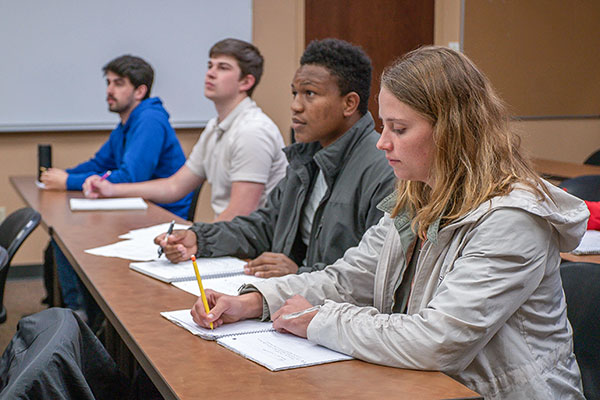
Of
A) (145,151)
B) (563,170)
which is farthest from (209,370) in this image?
(563,170)

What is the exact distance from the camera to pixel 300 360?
1.33 meters

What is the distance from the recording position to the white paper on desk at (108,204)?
3293 mm

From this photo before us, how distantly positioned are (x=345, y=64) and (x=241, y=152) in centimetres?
103

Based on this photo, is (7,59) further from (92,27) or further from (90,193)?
(90,193)

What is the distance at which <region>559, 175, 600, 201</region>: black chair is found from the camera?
302cm

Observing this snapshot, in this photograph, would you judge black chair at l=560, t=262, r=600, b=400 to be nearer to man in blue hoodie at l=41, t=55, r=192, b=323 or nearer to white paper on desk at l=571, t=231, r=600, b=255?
white paper on desk at l=571, t=231, r=600, b=255

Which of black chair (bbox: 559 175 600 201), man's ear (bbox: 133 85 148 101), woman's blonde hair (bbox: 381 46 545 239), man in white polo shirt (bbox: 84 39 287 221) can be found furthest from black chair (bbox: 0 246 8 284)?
black chair (bbox: 559 175 600 201)

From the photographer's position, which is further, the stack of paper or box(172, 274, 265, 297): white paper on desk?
the stack of paper

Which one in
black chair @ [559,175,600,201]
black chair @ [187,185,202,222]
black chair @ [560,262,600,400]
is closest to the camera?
black chair @ [560,262,600,400]

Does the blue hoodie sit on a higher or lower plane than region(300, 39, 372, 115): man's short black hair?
lower

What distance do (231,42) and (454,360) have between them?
→ 2.49m

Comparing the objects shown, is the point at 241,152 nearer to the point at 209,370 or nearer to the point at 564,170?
the point at 209,370

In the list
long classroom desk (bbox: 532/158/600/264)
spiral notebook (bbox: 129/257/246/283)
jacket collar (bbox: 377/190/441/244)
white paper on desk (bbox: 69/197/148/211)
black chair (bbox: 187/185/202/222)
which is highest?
jacket collar (bbox: 377/190/441/244)

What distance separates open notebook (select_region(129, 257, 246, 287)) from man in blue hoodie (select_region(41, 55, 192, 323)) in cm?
155
